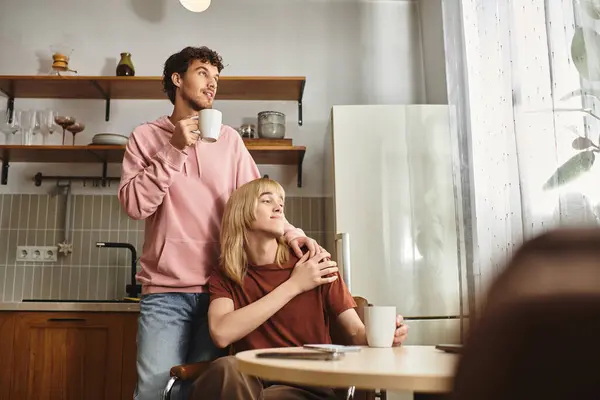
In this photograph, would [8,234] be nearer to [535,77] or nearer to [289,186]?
[289,186]

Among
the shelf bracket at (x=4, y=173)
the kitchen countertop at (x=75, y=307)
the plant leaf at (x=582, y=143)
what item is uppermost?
the shelf bracket at (x=4, y=173)

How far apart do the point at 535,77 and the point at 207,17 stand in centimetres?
232

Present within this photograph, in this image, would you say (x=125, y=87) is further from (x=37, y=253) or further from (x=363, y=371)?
(x=363, y=371)

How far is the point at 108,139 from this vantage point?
10.4 ft

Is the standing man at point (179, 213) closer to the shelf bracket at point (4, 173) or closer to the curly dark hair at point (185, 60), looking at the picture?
the curly dark hair at point (185, 60)

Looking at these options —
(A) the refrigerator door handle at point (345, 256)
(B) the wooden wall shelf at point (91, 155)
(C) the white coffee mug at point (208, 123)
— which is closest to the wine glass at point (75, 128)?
(B) the wooden wall shelf at point (91, 155)

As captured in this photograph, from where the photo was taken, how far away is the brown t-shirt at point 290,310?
162 cm

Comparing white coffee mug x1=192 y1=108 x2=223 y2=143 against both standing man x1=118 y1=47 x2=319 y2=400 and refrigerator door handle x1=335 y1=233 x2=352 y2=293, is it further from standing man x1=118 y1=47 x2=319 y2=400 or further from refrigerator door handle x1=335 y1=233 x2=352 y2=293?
refrigerator door handle x1=335 y1=233 x2=352 y2=293

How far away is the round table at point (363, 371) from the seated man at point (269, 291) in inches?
13.6

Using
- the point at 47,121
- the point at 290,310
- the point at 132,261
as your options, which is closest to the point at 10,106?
the point at 47,121

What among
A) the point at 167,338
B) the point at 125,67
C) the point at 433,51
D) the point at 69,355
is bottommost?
the point at 69,355

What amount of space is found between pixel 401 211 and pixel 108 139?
1.59 m

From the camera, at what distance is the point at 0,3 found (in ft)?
11.8

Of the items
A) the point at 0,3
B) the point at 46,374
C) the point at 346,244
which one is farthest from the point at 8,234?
the point at 346,244
